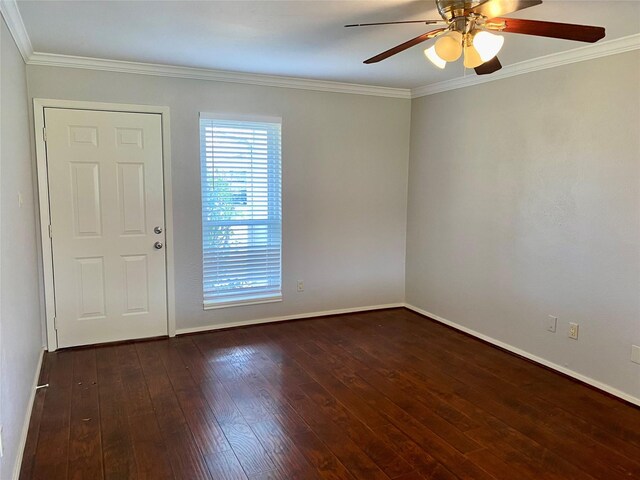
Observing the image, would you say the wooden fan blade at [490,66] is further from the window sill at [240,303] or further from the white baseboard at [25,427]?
the white baseboard at [25,427]

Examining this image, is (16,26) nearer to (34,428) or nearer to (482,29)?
(34,428)

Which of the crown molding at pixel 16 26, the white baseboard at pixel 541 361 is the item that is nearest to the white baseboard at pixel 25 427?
the crown molding at pixel 16 26

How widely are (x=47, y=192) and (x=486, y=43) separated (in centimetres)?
330

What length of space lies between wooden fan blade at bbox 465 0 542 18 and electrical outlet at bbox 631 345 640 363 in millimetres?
2302

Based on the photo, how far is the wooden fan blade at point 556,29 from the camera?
6.12 feet

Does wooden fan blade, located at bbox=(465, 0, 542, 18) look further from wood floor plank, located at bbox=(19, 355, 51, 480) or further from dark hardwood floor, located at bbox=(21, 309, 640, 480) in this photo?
wood floor plank, located at bbox=(19, 355, 51, 480)

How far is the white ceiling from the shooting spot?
242 cm

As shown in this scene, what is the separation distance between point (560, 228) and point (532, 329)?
2.78ft

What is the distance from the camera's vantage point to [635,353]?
2953mm

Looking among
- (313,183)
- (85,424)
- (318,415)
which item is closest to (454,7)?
(318,415)

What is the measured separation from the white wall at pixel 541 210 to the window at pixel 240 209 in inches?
63.0

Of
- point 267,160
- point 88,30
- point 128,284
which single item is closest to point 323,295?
point 267,160

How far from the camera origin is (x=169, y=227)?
399 cm

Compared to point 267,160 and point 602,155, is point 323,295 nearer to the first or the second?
point 267,160
